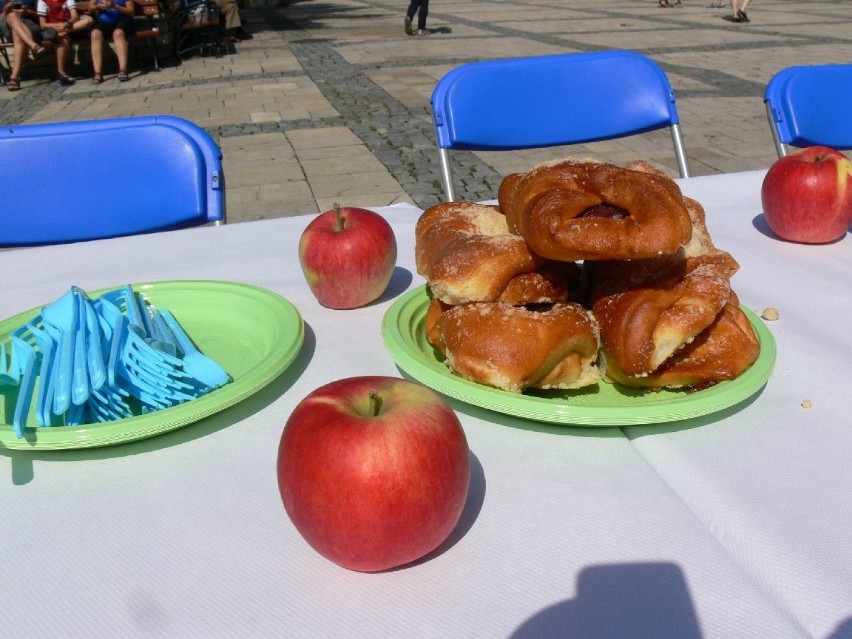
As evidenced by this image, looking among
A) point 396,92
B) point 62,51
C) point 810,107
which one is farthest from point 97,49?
point 810,107

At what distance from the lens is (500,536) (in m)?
0.72

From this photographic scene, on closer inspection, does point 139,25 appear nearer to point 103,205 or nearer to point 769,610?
point 103,205

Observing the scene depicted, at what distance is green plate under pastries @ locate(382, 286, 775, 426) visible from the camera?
31.7 inches

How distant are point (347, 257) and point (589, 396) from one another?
0.47 m

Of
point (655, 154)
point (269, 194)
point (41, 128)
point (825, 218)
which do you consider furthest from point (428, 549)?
point (655, 154)

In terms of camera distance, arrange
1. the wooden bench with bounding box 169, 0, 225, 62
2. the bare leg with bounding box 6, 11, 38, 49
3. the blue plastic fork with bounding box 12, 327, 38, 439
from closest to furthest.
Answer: the blue plastic fork with bounding box 12, 327, 38, 439 → the bare leg with bounding box 6, 11, 38, 49 → the wooden bench with bounding box 169, 0, 225, 62

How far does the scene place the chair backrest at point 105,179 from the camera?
1.93 meters

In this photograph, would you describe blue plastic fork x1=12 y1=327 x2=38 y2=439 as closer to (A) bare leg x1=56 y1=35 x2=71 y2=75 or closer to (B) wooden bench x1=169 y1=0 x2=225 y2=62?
(A) bare leg x1=56 y1=35 x2=71 y2=75

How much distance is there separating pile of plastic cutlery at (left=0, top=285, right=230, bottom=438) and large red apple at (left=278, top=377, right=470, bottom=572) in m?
0.28

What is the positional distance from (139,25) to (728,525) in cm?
1100

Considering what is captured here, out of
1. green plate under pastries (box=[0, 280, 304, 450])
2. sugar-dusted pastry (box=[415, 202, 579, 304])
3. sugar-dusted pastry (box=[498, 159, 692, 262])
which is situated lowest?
green plate under pastries (box=[0, 280, 304, 450])

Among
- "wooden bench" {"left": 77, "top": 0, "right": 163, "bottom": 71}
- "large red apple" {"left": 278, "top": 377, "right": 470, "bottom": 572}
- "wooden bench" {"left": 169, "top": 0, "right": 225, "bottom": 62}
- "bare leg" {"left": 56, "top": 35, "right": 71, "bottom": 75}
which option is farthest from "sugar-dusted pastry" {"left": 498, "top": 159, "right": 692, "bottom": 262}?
"wooden bench" {"left": 169, "top": 0, "right": 225, "bottom": 62}

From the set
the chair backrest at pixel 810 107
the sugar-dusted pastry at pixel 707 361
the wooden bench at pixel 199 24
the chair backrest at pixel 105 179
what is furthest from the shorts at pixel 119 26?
the sugar-dusted pastry at pixel 707 361

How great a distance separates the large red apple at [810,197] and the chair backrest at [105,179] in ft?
4.61
